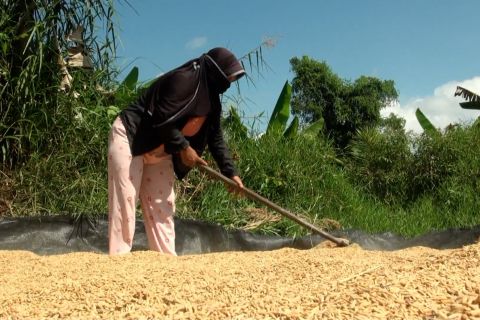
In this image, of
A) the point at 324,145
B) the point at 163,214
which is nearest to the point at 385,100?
the point at 324,145

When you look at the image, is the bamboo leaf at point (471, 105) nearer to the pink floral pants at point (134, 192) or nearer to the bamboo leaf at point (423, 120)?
the bamboo leaf at point (423, 120)

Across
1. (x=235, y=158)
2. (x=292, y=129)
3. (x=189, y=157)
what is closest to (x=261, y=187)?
(x=235, y=158)

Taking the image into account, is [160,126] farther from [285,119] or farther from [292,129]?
[285,119]

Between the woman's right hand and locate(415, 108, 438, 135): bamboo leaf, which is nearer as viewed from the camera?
the woman's right hand

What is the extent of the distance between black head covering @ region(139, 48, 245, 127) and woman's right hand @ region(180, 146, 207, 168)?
0.62 ft

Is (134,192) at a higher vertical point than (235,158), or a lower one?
lower

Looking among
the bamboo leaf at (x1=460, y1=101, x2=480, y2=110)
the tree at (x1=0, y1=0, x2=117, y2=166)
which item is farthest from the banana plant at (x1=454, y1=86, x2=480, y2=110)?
the tree at (x1=0, y1=0, x2=117, y2=166)

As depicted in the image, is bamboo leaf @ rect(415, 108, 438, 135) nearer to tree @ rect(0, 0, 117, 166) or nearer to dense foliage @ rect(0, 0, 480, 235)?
dense foliage @ rect(0, 0, 480, 235)

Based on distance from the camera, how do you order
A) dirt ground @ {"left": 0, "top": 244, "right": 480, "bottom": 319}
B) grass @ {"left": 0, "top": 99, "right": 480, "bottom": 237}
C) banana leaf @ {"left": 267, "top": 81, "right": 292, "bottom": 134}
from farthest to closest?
1. banana leaf @ {"left": 267, "top": 81, "right": 292, "bottom": 134}
2. grass @ {"left": 0, "top": 99, "right": 480, "bottom": 237}
3. dirt ground @ {"left": 0, "top": 244, "right": 480, "bottom": 319}

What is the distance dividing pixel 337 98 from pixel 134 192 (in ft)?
46.6

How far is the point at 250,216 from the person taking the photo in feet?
17.1

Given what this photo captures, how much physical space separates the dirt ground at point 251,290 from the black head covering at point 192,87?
0.85m

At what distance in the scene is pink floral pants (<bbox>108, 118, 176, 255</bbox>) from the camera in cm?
332

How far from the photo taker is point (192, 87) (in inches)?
129
